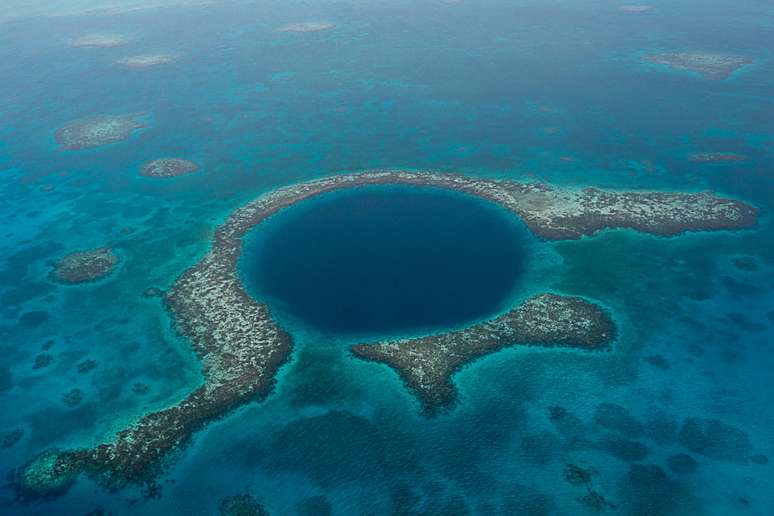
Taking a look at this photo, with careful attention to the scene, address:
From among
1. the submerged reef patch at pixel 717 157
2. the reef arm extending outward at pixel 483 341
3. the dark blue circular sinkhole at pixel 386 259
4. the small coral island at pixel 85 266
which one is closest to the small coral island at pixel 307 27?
the dark blue circular sinkhole at pixel 386 259

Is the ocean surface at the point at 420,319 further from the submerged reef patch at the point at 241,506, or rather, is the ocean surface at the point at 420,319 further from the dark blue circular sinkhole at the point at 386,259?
the dark blue circular sinkhole at the point at 386,259

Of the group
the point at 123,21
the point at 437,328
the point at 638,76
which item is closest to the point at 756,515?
the point at 437,328

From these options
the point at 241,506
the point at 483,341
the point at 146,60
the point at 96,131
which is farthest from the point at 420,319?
the point at 146,60

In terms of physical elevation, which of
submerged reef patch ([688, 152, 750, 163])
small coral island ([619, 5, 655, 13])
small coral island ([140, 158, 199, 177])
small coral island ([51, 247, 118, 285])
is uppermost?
small coral island ([619, 5, 655, 13])

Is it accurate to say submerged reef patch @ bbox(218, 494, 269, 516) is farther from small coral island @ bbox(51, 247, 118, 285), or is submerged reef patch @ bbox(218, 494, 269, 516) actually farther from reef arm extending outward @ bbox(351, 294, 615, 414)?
small coral island @ bbox(51, 247, 118, 285)

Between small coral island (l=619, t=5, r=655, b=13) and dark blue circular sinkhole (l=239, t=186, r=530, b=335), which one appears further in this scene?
small coral island (l=619, t=5, r=655, b=13)

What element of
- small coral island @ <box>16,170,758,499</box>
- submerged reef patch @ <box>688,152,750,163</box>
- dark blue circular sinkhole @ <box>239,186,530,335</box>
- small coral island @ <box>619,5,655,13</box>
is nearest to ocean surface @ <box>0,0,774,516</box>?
dark blue circular sinkhole @ <box>239,186,530,335</box>
